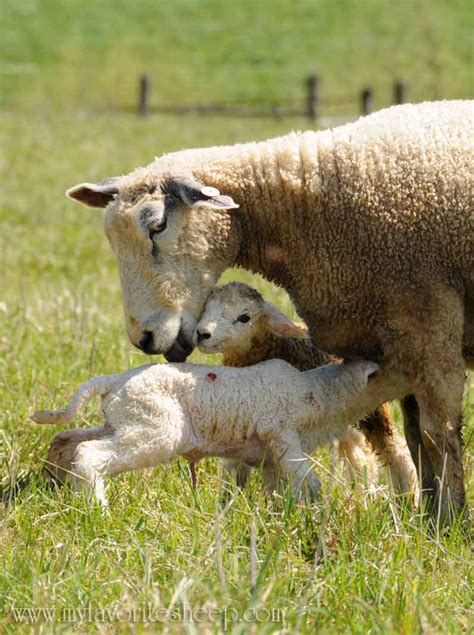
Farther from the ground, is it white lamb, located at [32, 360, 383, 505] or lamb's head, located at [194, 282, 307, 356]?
lamb's head, located at [194, 282, 307, 356]

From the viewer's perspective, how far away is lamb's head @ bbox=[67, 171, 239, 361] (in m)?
4.71

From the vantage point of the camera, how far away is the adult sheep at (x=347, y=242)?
445 cm

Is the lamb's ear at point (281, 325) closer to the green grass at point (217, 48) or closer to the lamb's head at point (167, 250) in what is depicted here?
the lamb's head at point (167, 250)

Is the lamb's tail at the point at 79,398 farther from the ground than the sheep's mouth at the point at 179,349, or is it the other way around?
the sheep's mouth at the point at 179,349

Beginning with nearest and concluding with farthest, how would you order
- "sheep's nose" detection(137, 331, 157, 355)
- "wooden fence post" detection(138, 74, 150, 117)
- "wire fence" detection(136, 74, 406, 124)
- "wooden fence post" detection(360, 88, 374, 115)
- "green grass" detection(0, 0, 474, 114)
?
"sheep's nose" detection(137, 331, 157, 355) → "wooden fence post" detection(360, 88, 374, 115) → "wire fence" detection(136, 74, 406, 124) → "wooden fence post" detection(138, 74, 150, 117) → "green grass" detection(0, 0, 474, 114)

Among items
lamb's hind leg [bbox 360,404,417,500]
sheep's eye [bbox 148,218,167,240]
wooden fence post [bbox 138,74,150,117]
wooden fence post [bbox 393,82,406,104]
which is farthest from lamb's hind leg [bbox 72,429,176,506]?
wooden fence post [bbox 138,74,150,117]

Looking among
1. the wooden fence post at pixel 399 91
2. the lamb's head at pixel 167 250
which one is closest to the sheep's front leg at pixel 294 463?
the lamb's head at pixel 167 250

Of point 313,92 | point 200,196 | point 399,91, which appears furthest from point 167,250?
point 313,92

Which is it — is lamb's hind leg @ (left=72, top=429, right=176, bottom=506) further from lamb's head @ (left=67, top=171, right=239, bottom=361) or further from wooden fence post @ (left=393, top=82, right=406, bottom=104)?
wooden fence post @ (left=393, top=82, right=406, bottom=104)

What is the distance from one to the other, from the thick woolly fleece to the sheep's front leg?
324 mm

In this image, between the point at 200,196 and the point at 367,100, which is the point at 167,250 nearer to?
the point at 200,196

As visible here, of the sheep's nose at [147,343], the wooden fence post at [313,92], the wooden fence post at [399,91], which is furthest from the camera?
the wooden fence post at [313,92]

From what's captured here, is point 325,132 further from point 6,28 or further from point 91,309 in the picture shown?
point 6,28


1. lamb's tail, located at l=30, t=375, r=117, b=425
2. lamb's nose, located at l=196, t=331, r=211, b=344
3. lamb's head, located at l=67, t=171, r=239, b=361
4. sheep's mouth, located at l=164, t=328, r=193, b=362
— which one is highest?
lamb's head, located at l=67, t=171, r=239, b=361
